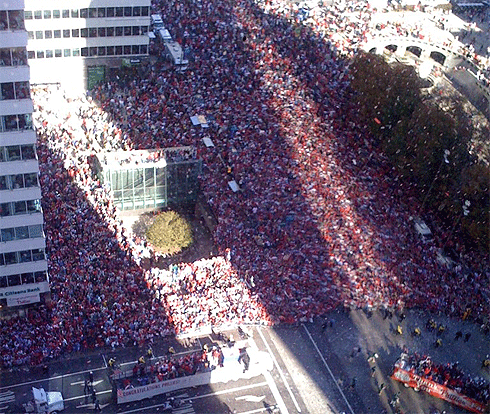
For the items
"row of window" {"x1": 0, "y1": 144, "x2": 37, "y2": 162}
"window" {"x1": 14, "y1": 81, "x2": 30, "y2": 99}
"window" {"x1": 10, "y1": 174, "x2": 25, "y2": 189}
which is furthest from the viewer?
"window" {"x1": 10, "y1": 174, "x2": 25, "y2": 189}

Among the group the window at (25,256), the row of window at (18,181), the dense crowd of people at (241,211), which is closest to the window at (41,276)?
the window at (25,256)

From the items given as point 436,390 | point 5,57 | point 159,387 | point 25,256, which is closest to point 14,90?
point 5,57

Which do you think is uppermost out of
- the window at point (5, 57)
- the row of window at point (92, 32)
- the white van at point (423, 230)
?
the window at point (5, 57)

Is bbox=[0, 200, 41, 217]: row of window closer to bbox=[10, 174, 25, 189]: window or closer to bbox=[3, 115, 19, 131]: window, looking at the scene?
bbox=[10, 174, 25, 189]: window

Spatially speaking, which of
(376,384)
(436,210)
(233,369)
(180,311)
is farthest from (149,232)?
(436,210)

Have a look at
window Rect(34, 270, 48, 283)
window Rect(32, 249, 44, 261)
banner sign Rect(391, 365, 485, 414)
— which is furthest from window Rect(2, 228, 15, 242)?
banner sign Rect(391, 365, 485, 414)

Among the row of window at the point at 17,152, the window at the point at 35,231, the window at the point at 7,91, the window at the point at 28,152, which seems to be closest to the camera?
the window at the point at 7,91

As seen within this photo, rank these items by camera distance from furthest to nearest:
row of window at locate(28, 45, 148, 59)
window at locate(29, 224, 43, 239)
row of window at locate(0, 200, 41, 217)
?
row of window at locate(28, 45, 148, 59) < window at locate(29, 224, 43, 239) < row of window at locate(0, 200, 41, 217)

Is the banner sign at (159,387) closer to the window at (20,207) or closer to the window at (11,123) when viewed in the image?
the window at (20,207)
